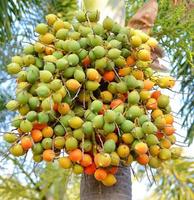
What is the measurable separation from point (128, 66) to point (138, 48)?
54 mm

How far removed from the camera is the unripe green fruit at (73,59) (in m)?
1.25

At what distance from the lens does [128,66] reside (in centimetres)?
131

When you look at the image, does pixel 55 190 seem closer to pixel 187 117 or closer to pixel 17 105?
pixel 187 117

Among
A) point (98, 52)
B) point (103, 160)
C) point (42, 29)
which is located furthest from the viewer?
point (42, 29)

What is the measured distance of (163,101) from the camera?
1.29 metres

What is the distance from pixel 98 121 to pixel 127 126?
7 cm

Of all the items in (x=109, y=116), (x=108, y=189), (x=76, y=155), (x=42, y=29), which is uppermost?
(x=42, y=29)

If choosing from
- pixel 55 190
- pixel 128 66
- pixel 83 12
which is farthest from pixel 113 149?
pixel 55 190

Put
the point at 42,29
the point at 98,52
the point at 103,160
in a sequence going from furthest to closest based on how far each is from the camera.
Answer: the point at 42,29, the point at 98,52, the point at 103,160

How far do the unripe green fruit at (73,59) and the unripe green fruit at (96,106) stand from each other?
0.12 metres

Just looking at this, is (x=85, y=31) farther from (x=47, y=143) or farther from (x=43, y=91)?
(x=47, y=143)

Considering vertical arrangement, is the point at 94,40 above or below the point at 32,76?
→ above

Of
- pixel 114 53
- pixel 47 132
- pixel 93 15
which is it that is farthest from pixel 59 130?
pixel 93 15

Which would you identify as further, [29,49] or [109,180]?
[29,49]
